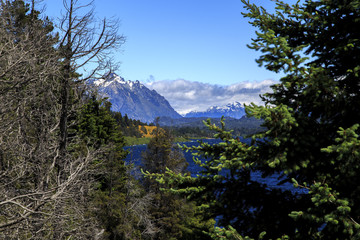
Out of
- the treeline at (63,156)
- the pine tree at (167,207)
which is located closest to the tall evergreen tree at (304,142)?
the treeline at (63,156)

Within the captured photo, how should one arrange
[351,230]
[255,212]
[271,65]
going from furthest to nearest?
[255,212], [271,65], [351,230]

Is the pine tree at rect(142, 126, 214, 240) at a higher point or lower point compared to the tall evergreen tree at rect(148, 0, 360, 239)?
lower

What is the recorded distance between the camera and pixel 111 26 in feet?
38.7

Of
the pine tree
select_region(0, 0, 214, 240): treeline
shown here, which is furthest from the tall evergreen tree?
the pine tree

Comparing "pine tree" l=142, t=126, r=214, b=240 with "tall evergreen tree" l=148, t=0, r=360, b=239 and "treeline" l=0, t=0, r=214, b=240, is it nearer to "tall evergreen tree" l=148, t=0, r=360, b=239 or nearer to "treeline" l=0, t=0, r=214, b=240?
"treeline" l=0, t=0, r=214, b=240

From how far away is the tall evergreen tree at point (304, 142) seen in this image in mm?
4786

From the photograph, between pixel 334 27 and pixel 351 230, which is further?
pixel 334 27

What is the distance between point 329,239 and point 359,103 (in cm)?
271

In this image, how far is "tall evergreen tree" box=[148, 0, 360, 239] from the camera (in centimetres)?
479

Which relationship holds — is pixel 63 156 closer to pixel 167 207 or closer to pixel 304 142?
pixel 304 142

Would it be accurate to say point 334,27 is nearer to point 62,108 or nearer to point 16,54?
point 16,54

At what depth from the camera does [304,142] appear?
5129 millimetres

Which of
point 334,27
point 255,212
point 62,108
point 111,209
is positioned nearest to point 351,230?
point 255,212

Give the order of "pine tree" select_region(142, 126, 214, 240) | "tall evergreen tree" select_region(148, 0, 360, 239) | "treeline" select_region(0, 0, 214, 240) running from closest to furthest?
"tall evergreen tree" select_region(148, 0, 360, 239) < "treeline" select_region(0, 0, 214, 240) < "pine tree" select_region(142, 126, 214, 240)
